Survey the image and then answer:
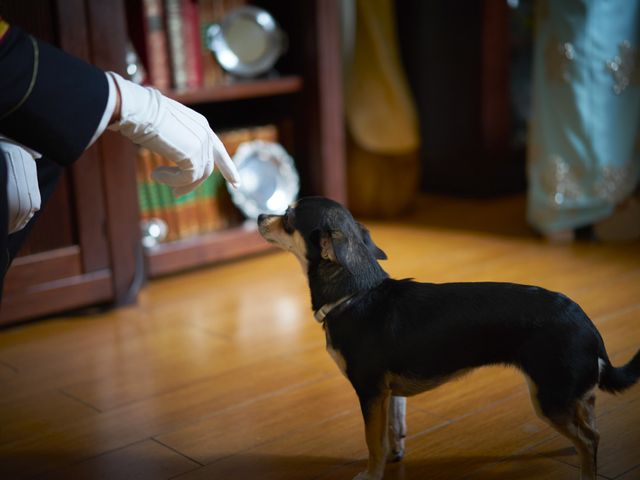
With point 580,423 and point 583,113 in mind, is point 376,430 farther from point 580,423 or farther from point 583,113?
point 583,113

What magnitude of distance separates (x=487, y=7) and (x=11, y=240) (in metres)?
2.03

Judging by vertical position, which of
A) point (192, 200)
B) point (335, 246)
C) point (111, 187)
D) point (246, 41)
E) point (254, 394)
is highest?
point (246, 41)

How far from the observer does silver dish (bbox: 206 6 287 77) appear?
2.41 m

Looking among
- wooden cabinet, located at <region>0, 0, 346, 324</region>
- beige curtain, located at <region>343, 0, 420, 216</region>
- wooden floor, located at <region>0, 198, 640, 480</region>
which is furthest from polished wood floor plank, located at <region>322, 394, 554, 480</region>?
beige curtain, located at <region>343, 0, 420, 216</region>

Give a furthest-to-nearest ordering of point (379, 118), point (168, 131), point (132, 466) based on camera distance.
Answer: point (379, 118) → point (132, 466) → point (168, 131)

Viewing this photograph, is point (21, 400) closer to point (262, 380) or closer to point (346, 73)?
point (262, 380)

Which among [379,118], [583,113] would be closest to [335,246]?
[583,113]

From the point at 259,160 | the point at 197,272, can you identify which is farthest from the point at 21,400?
the point at 259,160

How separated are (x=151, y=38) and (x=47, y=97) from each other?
47.1 inches

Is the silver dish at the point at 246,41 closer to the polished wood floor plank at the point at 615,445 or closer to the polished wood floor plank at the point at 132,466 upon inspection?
the polished wood floor plank at the point at 132,466

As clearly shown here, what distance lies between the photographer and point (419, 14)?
121 inches

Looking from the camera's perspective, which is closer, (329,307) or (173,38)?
(329,307)

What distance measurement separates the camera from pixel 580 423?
47.5 inches

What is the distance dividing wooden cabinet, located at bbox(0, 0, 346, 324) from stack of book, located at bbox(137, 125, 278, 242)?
54mm
